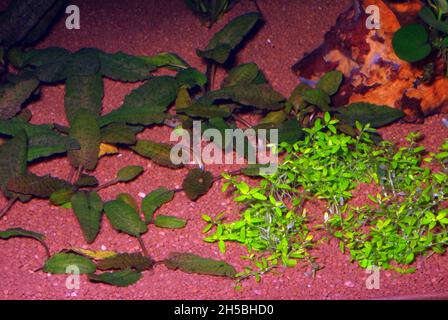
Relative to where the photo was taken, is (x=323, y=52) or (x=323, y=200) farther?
(x=323, y=52)

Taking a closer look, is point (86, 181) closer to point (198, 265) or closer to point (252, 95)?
point (198, 265)

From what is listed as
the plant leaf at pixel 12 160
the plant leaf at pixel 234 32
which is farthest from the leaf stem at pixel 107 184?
the plant leaf at pixel 234 32

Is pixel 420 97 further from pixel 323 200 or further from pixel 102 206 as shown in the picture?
pixel 102 206

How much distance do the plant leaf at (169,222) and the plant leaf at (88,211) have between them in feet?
0.85

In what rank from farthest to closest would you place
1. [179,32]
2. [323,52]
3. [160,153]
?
1. [179,32]
2. [323,52]
3. [160,153]

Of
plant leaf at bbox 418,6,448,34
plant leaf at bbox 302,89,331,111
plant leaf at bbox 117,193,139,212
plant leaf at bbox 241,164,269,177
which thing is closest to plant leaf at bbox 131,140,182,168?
plant leaf at bbox 117,193,139,212

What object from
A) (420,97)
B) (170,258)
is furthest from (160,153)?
(420,97)

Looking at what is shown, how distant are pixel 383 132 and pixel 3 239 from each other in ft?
6.44

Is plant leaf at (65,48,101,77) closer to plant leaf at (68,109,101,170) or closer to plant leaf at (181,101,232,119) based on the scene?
plant leaf at (68,109,101,170)

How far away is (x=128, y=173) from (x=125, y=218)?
29 cm

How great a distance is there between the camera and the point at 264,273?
2.00 metres

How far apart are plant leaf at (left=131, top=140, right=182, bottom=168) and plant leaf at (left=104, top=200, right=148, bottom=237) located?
12.1 inches

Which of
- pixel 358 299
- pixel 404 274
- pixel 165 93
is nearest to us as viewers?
pixel 358 299
